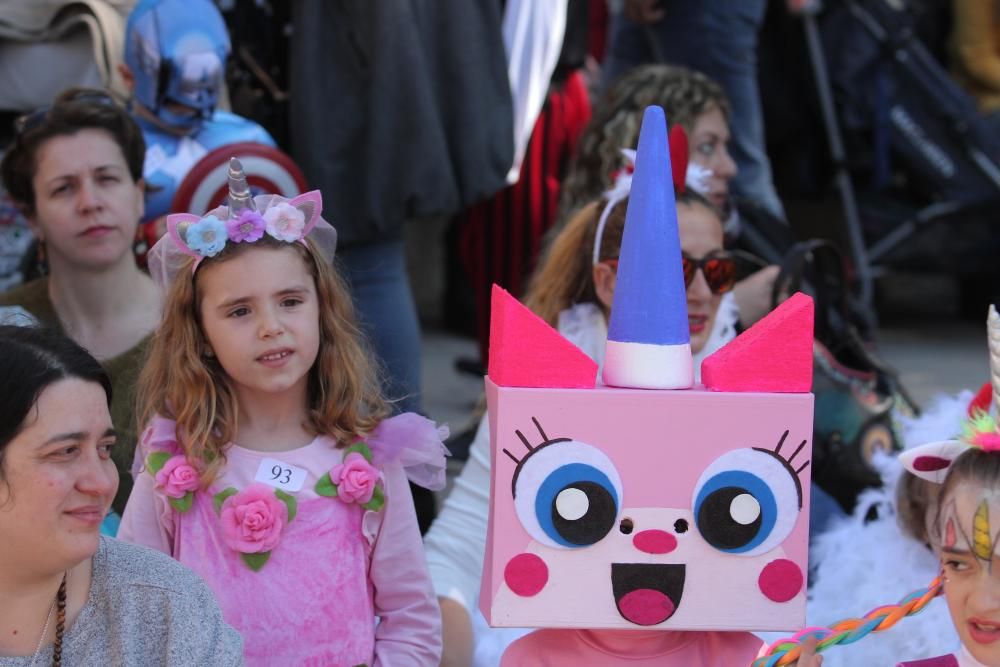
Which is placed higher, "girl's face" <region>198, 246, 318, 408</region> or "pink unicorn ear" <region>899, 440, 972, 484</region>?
"girl's face" <region>198, 246, 318, 408</region>

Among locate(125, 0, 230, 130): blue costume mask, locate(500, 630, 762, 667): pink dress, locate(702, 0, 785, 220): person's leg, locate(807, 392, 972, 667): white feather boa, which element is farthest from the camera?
locate(702, 0, 785, 220): person's leg

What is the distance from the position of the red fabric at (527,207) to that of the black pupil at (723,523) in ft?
9.00

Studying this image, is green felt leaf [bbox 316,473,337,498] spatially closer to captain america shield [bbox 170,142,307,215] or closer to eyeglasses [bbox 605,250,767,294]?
eyeglasses [bbox 605,250,767,294]

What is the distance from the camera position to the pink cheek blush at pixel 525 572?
5.92ft

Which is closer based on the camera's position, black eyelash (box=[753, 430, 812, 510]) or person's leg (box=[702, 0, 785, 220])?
black eyelash (box=[753, 430, 812, 510])

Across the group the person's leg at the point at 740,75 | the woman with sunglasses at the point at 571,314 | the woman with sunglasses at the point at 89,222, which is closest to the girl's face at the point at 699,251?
the woman with sunglasses at the point at 571,314

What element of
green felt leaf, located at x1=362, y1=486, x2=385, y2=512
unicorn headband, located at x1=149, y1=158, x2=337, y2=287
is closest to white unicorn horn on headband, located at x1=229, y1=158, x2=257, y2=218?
unicorn headband, located at x1=149, y1=158, x2=337, y2=287

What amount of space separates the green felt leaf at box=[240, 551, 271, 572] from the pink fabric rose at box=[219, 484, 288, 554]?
0.01 meters

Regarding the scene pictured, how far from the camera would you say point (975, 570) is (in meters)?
1.71

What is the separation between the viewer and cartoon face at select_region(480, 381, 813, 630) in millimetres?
1791

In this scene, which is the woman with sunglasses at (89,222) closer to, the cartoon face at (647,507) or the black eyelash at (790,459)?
the cartoon face at (647,507)

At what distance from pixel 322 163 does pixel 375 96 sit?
0.66 feet

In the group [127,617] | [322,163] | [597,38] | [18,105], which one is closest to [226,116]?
[322,163]

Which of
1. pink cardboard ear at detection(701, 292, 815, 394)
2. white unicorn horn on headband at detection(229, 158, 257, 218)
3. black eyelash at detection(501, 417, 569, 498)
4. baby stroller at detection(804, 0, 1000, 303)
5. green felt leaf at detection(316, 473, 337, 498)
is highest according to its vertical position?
white unicorn horn on headband at detection(229, 158, 257, 218)
